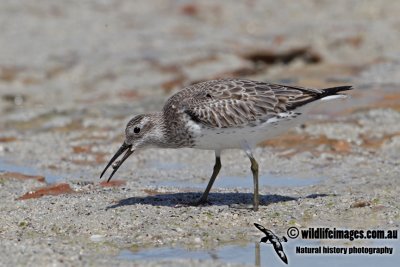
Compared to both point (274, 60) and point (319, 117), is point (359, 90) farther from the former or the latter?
point (274, 60)

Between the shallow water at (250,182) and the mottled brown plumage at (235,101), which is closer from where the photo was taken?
the mottled brown plumage at (235,101)

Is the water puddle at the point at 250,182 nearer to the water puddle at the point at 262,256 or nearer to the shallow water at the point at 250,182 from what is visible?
the shallow water at the point at 250,182

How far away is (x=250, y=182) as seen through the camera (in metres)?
11.0

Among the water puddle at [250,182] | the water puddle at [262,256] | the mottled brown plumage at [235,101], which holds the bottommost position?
the water puddle at [250,182]

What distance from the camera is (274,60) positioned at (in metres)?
18.6

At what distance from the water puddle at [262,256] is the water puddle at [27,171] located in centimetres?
383

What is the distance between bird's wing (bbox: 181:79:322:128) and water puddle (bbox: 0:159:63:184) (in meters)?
2.79

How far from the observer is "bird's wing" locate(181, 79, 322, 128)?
9055 millimetres

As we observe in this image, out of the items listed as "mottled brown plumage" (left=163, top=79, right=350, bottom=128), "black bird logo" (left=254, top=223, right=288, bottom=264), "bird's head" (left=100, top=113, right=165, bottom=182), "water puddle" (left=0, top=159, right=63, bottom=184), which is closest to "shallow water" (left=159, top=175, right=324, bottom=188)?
"bird's head" (left=100, top=113, right=165, bottom=182)

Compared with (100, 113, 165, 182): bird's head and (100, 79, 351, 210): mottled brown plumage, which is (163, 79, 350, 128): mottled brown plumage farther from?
(100, 113, 165, 182): bird's head

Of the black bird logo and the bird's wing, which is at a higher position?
the bird's wing

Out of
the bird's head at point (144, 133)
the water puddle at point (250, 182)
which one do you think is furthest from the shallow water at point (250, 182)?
the bird's head at point (144, 133)

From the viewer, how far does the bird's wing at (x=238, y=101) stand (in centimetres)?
905

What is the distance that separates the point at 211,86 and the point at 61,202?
83.4 inches
